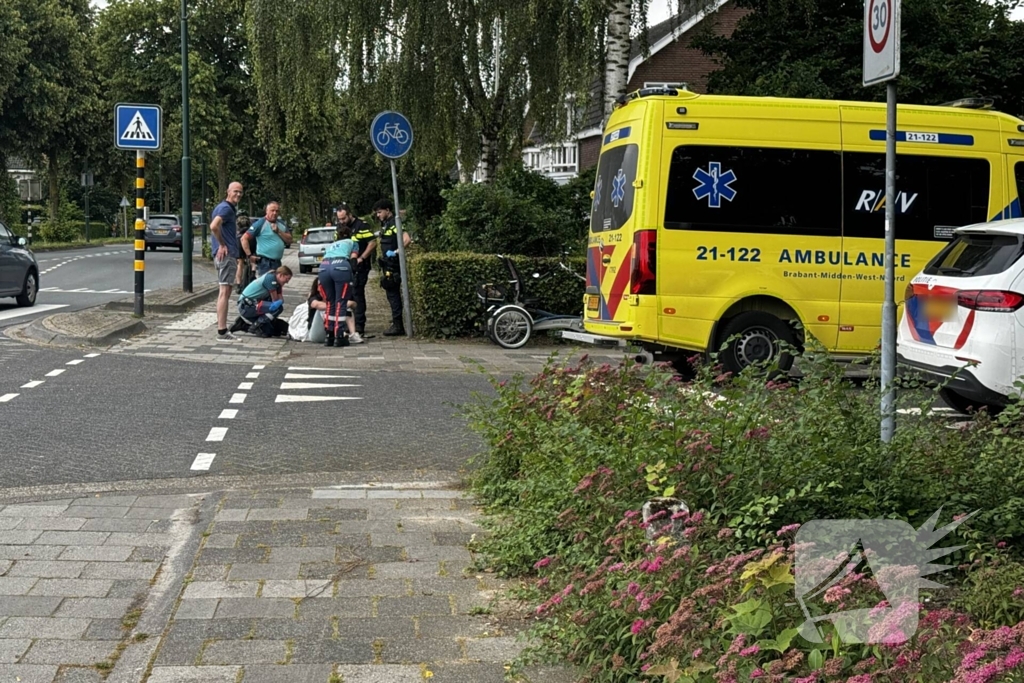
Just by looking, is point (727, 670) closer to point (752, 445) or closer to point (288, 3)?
point (752, 445)

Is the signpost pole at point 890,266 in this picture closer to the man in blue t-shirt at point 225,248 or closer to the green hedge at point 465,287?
the green hedge at point 465,287

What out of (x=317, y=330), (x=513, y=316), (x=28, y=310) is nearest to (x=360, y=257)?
(x=317, y=330)

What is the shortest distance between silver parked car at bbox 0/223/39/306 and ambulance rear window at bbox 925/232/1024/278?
1555 cm

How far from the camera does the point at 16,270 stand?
2041cm

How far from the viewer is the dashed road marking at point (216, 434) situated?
349 inches

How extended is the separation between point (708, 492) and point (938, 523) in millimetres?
840

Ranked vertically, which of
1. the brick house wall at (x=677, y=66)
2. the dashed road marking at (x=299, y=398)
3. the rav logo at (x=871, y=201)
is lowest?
the dashed road marking at (x=299, y=398)

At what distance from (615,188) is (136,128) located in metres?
8.34

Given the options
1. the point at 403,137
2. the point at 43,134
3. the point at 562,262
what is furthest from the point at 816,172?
the point at 43,134

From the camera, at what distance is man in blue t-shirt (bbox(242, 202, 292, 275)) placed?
17.3 m

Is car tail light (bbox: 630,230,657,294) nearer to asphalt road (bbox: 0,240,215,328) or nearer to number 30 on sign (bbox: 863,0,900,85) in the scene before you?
number 30 on sign (bbox: 863,0,900,85)

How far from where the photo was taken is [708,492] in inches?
179

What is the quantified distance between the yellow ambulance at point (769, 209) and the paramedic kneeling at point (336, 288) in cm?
398

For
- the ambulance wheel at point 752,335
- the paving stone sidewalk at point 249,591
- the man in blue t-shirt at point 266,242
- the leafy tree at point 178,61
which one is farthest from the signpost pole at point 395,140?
the leafy tree at point 178,61
